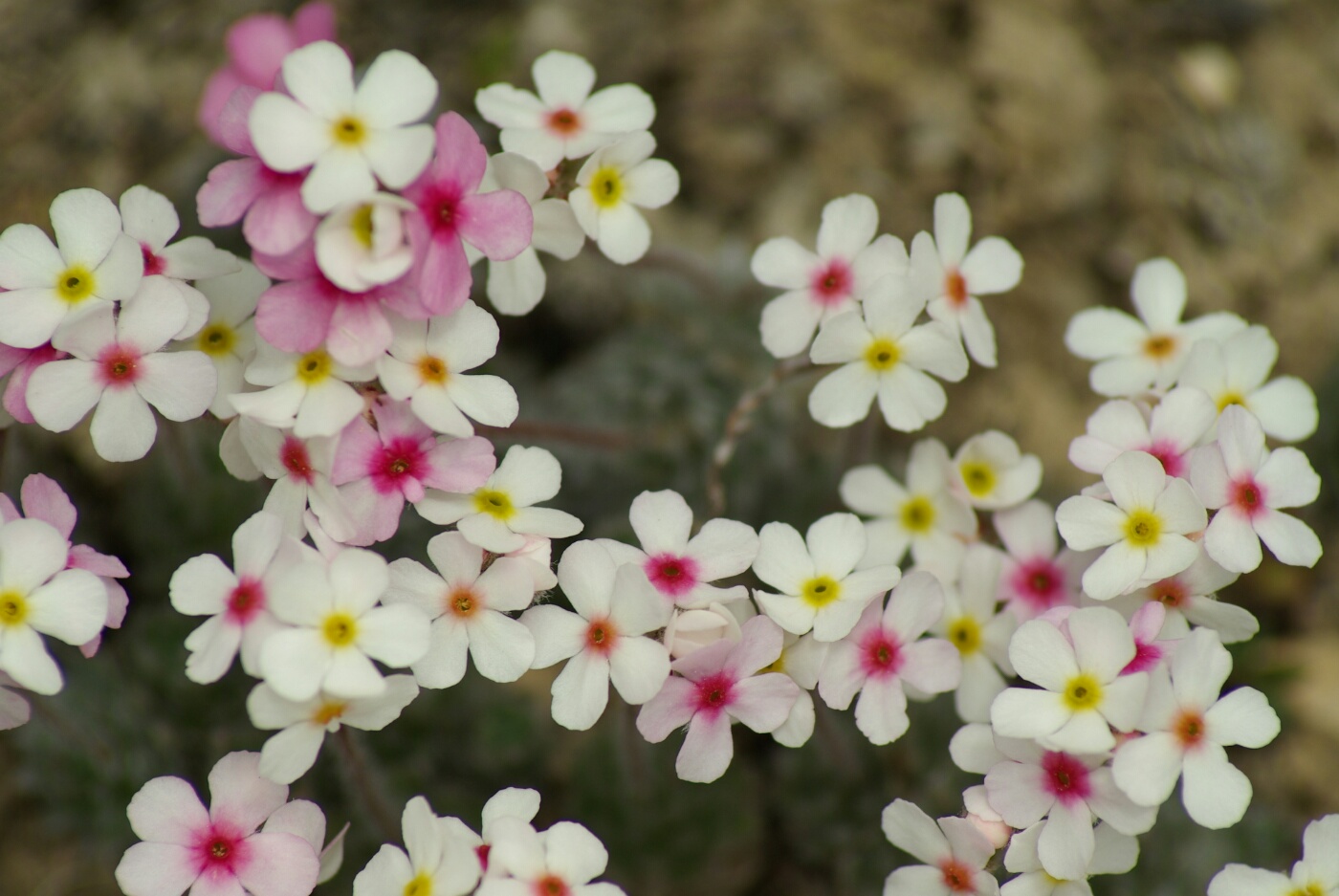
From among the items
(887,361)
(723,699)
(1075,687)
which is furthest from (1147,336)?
(723,699)

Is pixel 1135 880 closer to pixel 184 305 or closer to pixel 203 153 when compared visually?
pixel 184 305

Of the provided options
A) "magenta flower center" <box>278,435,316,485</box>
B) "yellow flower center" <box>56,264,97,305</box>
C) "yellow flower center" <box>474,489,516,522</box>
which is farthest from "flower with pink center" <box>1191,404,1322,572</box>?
"yellow flower center" <box>56,264,97,305</box>

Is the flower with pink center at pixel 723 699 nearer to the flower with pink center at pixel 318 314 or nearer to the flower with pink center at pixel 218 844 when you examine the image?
the flower with pink center at pixel 218 844

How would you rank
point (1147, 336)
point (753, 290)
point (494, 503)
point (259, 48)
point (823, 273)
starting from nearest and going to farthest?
point (494, 503) < point (823, 273) < point (1147, 336) < point (259, 48) < point (753, 290)

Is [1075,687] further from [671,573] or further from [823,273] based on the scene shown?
[823,273]

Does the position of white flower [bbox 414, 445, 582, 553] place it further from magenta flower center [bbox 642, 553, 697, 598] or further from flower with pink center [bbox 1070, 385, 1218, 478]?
flower with pink center [bbox 1070, 385, 1218, 478]

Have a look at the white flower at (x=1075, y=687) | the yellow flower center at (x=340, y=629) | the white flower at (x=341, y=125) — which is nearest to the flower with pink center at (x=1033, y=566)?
the white flower at (x=1075, y=687)
